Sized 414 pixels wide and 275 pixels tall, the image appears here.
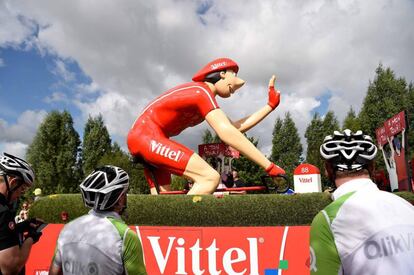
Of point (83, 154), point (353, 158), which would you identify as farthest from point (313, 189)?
point (83, 154)

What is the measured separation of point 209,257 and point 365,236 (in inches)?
110

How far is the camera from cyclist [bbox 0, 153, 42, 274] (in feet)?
7.29

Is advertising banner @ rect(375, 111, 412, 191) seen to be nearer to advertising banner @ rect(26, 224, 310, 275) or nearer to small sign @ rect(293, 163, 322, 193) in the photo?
small sign @ rect(293, 163, 322, 193)

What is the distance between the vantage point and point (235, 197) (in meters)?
4.30

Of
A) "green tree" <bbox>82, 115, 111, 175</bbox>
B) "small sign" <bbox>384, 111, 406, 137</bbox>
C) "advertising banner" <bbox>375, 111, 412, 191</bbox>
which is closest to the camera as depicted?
"advertising banner" <bbox>375, 111, 412, 191</bbox>

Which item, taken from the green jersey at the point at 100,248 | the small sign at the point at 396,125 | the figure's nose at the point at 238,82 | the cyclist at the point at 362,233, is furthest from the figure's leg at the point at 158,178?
the small sign at the point at 396,125

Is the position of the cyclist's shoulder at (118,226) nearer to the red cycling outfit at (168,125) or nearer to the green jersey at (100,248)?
the green jersey at (100,248)

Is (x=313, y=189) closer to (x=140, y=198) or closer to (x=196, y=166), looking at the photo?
(x=196, y=166)

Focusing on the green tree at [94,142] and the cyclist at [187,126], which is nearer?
the cyclist at [187,126]

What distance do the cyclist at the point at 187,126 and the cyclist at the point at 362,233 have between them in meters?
3.01

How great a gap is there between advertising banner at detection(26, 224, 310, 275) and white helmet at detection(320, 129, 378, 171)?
2472 mm

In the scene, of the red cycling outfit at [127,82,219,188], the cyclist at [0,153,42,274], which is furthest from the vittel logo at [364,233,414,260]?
the red cycling outfit at [127,82,219,188]

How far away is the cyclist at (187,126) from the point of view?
15.5 feet

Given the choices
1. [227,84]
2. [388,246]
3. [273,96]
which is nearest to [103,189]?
[388,246]
